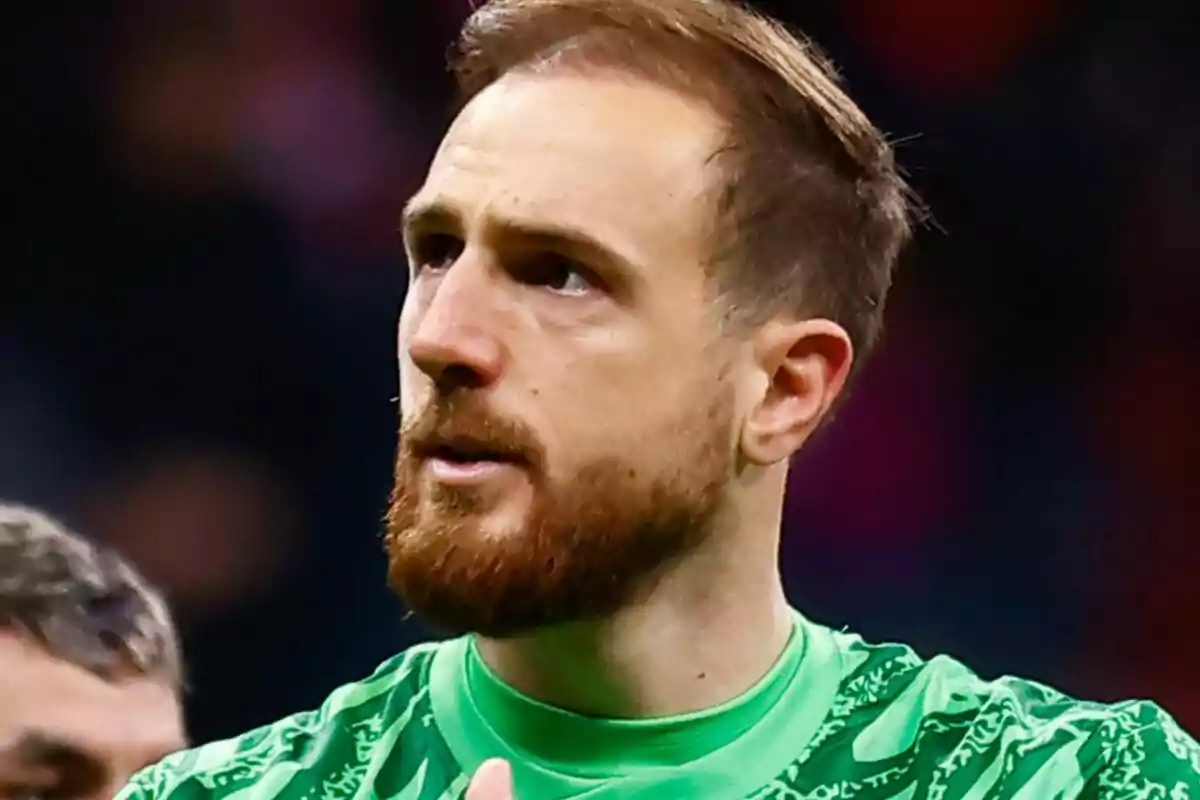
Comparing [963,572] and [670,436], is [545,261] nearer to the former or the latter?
[670,436]

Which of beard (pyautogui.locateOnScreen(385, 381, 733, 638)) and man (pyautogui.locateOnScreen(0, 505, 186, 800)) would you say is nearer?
beard (pyautogui.locateOnScreen(385, 381, 733, 638))

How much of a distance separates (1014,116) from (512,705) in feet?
3.23

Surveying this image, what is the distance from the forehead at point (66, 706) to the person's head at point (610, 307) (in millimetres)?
320

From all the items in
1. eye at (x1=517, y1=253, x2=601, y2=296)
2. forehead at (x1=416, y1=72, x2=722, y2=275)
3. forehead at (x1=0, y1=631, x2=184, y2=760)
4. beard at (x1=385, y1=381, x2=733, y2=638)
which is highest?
forehead at (x1=416, y1=72, x2=722, y2=275)

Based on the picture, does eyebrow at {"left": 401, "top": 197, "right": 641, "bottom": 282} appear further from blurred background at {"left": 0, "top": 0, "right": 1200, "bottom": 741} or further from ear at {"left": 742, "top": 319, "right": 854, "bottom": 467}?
blurred background at {"left": 0, "top": 0, "right": 1200, "bottom": 741}

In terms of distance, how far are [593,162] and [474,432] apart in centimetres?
15

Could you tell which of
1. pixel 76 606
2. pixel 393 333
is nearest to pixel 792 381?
pixel 76 606

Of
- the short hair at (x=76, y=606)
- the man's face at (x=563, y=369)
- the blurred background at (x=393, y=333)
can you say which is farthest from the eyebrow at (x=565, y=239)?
the blurred background at (x=393, y=333)

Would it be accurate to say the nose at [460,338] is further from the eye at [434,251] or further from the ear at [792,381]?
the ear at [792,381]

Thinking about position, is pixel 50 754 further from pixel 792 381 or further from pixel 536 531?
pixel 792 381

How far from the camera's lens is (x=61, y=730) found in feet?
3.77

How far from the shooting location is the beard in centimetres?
92

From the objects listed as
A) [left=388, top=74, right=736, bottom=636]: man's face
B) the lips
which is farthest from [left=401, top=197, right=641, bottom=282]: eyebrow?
the lips

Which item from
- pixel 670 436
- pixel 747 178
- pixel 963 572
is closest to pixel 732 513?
pixel 670 436
